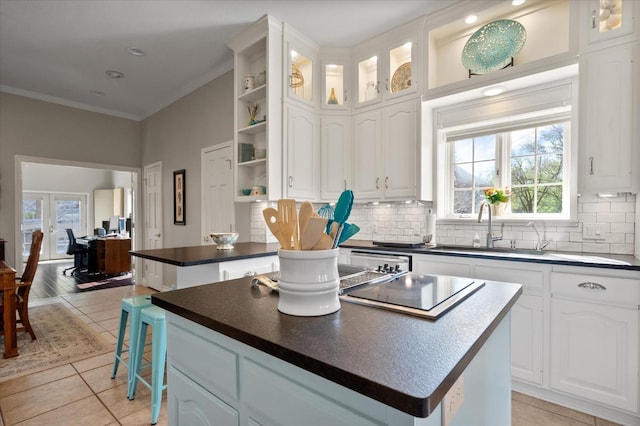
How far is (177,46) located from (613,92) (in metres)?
3.89

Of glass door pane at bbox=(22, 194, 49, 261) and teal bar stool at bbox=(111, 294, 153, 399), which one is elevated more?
glass door pane at bbox=(22, 194, 49, 261)

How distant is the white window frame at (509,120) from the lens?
2.55 meters

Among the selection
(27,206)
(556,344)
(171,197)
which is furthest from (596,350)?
(27,206)

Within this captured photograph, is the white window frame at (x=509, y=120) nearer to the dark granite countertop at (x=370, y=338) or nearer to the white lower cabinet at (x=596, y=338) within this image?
the white lower cabinet at (x=596, y=338)

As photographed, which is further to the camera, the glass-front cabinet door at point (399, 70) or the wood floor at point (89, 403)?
the glass-front cabinet door at point (399, 70)

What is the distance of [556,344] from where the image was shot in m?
2.07

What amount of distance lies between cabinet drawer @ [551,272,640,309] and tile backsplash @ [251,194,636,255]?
0.63 metres

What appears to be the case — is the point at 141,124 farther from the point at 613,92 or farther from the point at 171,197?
the point at 613,92

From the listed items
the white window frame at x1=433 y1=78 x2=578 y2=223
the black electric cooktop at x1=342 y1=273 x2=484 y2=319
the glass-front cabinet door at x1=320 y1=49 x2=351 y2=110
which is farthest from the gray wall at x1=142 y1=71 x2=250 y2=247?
the black electric cooktop at x1=342 y1=273 x2=484 y2=319

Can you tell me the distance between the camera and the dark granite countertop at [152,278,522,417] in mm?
584

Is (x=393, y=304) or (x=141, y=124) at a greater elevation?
(x=141, y=124)

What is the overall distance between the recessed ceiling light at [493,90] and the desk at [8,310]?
14.7 feet

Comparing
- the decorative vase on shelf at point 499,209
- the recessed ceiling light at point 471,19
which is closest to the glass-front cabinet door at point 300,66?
the recessed ceiling light at point 471,19

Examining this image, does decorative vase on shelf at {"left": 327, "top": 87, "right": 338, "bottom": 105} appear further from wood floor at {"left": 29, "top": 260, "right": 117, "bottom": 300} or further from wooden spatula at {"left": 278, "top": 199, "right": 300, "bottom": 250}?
wood floor at {"left": 29, "top": 260, "right": 117, "bottom": 300}
